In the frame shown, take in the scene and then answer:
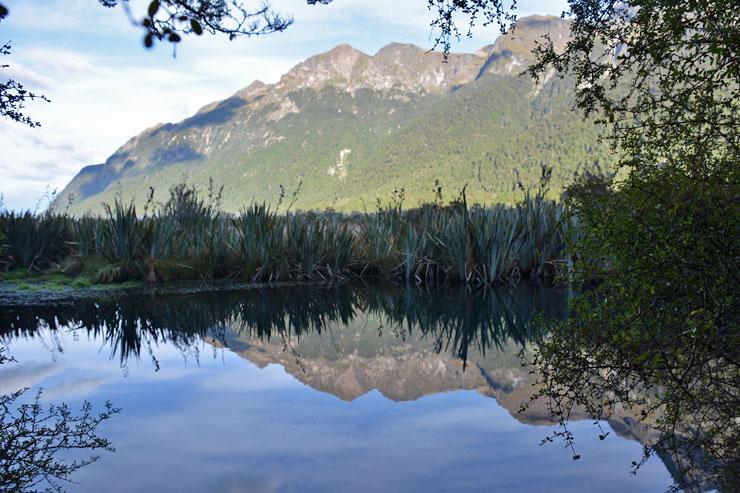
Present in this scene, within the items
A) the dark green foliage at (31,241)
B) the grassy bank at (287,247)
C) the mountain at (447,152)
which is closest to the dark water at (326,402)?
the grassy bank at (287,247)

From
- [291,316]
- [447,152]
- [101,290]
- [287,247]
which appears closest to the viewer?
[291,316]

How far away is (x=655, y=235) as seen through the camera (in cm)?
328

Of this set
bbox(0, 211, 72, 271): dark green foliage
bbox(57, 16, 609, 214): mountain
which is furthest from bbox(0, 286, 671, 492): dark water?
bbox(57, 16, 609, 214): mountain

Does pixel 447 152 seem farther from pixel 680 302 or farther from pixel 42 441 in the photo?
pixel 42 441

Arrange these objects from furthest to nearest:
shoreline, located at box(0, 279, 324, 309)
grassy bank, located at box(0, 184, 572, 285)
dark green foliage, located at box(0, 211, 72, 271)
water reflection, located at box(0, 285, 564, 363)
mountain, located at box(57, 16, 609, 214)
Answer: mountain, located at box(57, 16, 609, 214) < dark green foliage, located at box(0, 211, 72, 271) < grassy bank, located at box(0, 184, 572, 285) < shoreline, located at box(0, 279, 324, 309) < water reflection, located at box(0, 285, 564, 363)

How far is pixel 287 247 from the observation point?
1109 cm

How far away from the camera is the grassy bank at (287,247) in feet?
33.3

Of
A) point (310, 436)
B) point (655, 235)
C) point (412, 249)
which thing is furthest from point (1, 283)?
point (655, 235)

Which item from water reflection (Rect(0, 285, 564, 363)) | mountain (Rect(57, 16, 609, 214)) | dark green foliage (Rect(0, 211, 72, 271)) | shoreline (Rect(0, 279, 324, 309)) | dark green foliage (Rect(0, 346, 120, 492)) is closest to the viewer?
dark green foliage (Rect(0, 346, 120, 492))

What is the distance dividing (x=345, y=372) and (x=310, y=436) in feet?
Answer: 4.67

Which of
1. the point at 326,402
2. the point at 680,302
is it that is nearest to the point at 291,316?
the point at 326,402

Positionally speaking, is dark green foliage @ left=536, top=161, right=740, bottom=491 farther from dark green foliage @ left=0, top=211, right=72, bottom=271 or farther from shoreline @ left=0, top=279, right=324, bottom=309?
dark green foliage @ left=0, top=211, right=72, bottom=271

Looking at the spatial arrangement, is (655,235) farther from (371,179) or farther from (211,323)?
(371,179)

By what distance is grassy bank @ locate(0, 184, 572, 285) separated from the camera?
10.2 m
